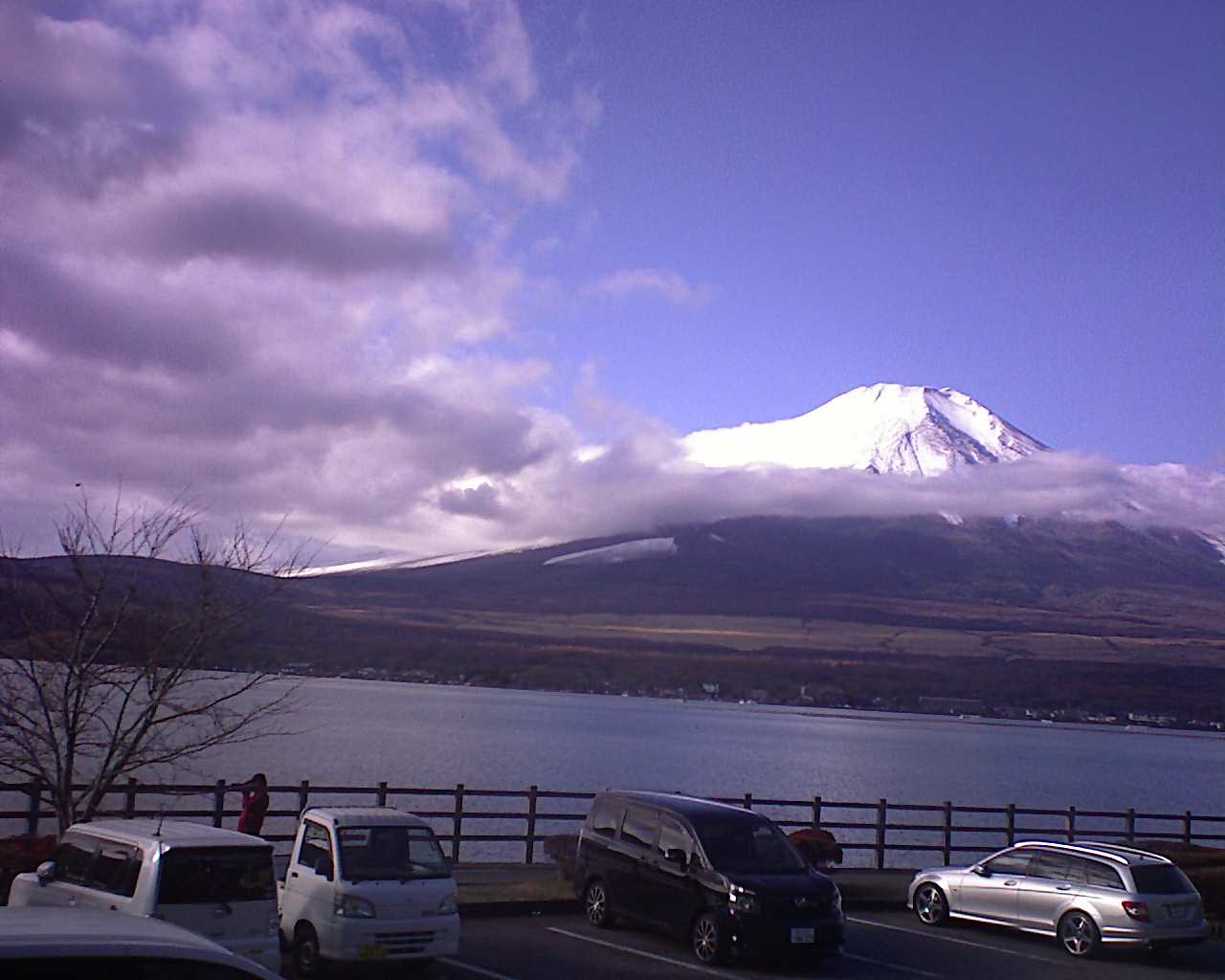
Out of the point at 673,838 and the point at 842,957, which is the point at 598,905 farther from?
the point at 842,957

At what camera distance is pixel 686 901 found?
14.1m

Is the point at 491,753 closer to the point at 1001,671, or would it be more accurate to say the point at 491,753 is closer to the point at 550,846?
the point at 550,846

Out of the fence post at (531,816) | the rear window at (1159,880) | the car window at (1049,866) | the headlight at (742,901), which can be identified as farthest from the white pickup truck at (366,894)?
the rear window at (1159,880)

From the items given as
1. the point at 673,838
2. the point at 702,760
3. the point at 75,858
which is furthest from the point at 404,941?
the point at 702,760

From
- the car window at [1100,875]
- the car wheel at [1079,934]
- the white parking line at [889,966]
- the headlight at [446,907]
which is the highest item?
the car window at [1100,875]

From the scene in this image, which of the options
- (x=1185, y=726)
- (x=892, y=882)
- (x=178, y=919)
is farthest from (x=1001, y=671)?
(x=178, y=919)

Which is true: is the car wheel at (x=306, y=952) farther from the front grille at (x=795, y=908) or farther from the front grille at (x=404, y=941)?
the front grille at (x=795, y=908)

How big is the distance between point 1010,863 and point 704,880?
5.33 metres

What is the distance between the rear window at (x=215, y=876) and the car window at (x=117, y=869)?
29cm

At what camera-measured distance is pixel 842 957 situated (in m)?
14.8

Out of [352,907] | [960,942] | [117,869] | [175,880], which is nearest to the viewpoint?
[175,880]

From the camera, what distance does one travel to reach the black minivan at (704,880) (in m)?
13.5

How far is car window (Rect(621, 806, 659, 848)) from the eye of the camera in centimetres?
1509

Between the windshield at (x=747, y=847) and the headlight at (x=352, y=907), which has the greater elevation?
the windshield at (x=747, y=847)
